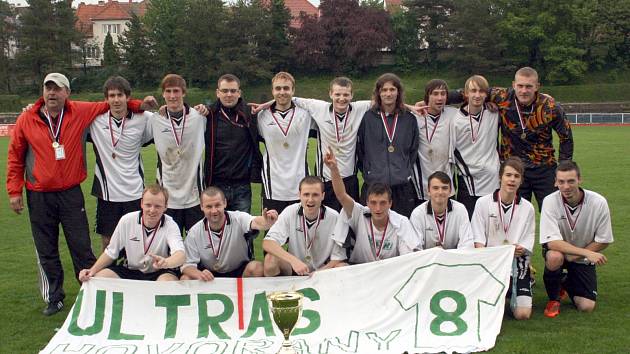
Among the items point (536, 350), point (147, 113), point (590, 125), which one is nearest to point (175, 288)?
point (147, 113)

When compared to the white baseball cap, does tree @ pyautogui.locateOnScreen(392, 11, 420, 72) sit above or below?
above

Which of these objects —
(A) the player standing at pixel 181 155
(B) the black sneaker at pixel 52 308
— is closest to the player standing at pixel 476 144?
(A) the player standing at pixel 181 155

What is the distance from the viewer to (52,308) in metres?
5.93

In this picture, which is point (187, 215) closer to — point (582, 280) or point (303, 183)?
point (303, 183)

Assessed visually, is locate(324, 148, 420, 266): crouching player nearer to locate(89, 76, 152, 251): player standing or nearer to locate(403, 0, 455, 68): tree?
locate(89, 76, 152, 251): player standing

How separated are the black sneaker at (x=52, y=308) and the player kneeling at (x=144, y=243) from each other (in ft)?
2.55

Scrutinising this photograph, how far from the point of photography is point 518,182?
5598 mm

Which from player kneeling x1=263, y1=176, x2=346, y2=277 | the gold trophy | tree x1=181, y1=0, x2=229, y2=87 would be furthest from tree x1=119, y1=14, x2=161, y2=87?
the gold trophy

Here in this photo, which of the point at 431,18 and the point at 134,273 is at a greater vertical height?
the point at 431,18

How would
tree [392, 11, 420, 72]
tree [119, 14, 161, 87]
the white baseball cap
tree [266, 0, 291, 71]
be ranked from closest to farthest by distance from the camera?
the white baseball cap
tree [266, 0, 291, 71]
tree [119, 14, 161, 87]
tree [392, 11, 420, 72]

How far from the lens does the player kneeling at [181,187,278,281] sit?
5.56 metres

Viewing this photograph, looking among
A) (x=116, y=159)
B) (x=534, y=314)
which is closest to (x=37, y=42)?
(x=116, y=159)

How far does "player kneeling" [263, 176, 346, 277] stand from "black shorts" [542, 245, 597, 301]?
203 cm

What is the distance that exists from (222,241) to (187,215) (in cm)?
77
